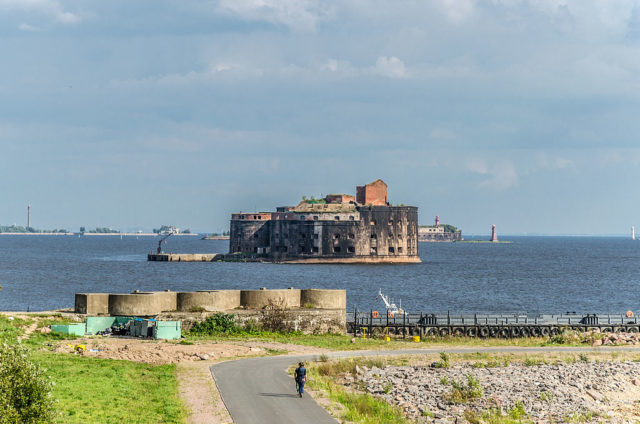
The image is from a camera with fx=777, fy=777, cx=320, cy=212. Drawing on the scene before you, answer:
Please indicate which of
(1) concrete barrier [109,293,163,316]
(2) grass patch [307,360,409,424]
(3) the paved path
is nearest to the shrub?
(3) the paved path

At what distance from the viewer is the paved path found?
2556 centimetres

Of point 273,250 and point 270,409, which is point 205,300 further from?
point 273,250

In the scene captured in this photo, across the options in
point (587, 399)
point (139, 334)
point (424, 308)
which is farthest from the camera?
point (424, 308)

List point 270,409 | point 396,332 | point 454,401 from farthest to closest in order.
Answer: point 396,332 < point 454,401 < point 270,409

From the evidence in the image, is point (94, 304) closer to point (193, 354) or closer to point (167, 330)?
point (167, 330)

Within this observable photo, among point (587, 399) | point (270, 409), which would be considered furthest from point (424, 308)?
point (270, 409)

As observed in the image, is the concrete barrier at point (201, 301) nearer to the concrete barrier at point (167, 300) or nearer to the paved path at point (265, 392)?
the concrete barrier at point (167, 300)

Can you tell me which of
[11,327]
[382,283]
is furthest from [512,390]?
[382,283]

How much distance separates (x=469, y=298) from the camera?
98.6 m

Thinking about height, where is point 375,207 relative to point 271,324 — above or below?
above

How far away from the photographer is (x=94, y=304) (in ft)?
155

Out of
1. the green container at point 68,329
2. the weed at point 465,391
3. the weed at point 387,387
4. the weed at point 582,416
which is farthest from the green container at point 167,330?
the weed at point 582,416

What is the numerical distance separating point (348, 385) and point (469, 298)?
67.3 m

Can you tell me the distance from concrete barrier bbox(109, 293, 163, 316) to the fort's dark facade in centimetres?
12821
